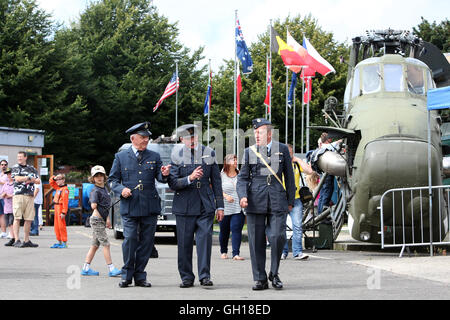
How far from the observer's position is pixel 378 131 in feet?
46.2

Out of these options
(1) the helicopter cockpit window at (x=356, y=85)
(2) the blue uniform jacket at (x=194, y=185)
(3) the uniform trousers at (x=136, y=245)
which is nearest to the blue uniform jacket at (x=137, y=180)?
(3) the uniform trousers at (x=136, y=245)

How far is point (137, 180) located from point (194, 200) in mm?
765

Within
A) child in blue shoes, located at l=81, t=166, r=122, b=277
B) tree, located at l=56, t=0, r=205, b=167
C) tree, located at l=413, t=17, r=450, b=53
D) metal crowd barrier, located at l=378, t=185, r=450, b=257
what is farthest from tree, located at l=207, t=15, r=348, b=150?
child in blue shoes, located at l=81, t=166, r=122, b=277

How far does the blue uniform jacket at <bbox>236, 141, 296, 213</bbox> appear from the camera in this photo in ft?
31.9

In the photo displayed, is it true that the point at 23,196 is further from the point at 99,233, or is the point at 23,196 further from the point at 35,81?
the point at 35,81

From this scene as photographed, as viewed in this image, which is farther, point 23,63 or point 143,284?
point 23,63

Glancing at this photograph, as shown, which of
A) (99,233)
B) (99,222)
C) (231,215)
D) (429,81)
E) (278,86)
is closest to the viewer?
(99,233)

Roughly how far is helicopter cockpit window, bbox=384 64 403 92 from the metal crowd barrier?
241 centimetres

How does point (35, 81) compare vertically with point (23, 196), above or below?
above

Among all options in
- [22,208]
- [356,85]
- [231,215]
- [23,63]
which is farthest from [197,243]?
[23,63]

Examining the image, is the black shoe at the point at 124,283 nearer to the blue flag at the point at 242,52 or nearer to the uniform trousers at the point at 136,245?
the uniform trousers at the point at 136,245

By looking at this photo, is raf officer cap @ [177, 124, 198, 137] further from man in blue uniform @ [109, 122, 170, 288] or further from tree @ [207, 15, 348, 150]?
tree @ [207, 15, 348, 150]

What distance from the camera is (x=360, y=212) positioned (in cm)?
1434
